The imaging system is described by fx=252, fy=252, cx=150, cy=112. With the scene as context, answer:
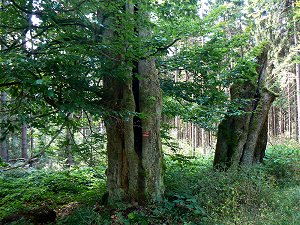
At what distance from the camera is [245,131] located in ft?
28.2

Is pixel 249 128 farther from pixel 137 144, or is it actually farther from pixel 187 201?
pixel 137 144

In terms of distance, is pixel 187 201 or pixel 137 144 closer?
pixel 187 201

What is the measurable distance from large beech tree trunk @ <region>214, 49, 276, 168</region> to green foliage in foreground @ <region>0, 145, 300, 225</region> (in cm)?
119

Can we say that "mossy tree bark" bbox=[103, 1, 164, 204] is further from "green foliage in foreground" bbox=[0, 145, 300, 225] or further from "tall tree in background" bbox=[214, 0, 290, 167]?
"tall tree in background" bbox=[214, 0, 290, 167]

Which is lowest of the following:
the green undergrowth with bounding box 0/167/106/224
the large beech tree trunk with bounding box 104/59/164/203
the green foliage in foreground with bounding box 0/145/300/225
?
the green undergrowth with bounding box 0/167/106/224

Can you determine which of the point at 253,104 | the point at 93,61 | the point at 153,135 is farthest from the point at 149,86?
the point at 253,104

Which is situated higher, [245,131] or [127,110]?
[127,110]

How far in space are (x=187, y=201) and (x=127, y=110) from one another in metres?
2.56

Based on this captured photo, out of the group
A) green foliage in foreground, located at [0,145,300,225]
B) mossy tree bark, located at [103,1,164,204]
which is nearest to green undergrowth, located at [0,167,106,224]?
green foliage in foreground, located at [0,145,300,225]

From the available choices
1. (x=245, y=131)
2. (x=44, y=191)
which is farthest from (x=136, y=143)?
(x=245, y=131)

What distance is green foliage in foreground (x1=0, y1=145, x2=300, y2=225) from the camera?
4.83m

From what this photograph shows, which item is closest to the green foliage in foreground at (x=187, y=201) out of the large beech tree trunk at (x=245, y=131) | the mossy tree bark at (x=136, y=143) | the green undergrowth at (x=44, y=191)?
the green undergrowth at (x=44, y=191)

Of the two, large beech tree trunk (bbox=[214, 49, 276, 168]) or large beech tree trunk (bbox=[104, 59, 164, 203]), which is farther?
large beech tree trunk (bbox=[214, 49, 276, 168])

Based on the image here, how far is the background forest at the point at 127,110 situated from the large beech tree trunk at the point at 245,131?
0.11 feet
